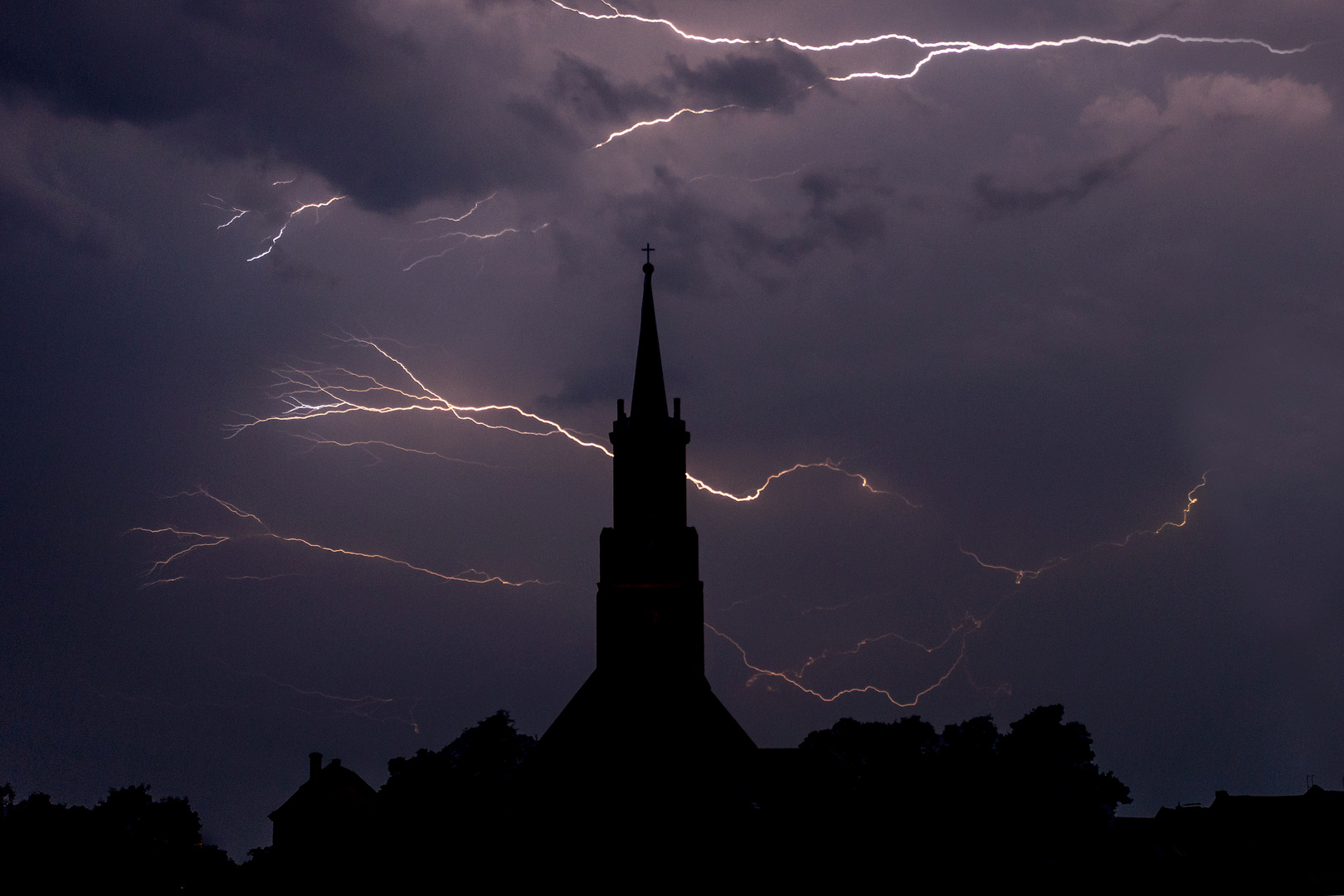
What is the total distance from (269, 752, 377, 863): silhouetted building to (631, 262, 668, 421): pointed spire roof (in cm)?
2022

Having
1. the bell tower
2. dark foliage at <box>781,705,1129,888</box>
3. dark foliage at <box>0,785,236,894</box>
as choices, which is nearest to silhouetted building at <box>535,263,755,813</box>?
the bell tower

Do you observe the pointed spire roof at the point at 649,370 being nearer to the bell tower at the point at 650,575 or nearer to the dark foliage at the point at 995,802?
the bell tower at the point at 650,575

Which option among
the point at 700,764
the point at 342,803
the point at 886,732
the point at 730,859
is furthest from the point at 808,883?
the point at 342,803

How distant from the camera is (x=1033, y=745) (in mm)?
36875

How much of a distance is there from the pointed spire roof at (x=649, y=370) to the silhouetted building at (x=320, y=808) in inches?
796

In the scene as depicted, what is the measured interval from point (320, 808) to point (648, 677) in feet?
65.0

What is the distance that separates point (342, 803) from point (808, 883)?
27030mm

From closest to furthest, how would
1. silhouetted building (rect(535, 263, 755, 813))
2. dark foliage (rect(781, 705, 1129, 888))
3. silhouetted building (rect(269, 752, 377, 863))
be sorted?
dark foliage (rect(781, 705, 1129, 888)) → silhouetted building (rect(535, 263, 755, 813)) → silhouetted building (rect(269, 752, 377, 863))

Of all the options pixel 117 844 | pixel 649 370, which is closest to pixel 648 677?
pixel 649 370

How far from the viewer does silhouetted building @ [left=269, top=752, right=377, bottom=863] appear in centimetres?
4691

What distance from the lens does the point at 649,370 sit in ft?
136

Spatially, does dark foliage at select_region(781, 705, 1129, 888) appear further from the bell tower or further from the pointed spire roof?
the pointed spire roof

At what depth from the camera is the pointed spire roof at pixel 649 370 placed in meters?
40.3

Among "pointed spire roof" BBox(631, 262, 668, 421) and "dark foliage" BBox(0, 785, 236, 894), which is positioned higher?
"pointed spire roof" BBox(631, 262, 668, 421)
